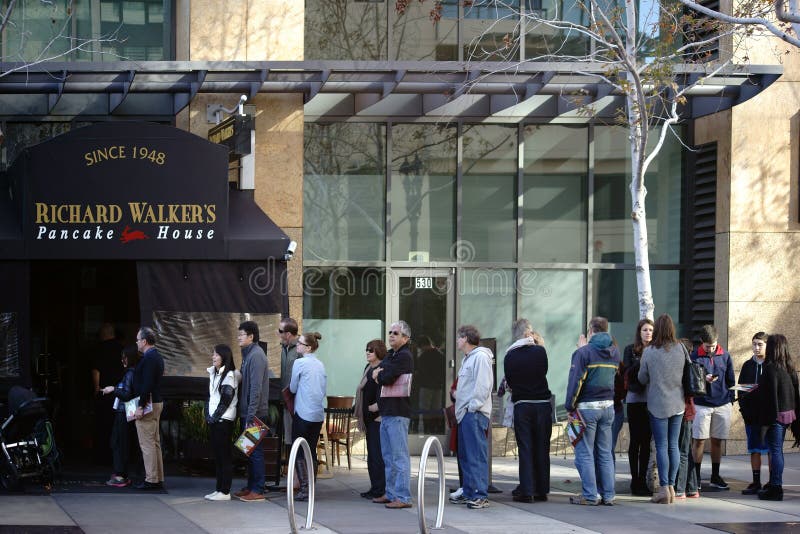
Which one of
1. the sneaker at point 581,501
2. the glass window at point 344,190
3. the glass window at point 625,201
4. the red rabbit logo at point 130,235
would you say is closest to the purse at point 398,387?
the sneaker at point 581,501

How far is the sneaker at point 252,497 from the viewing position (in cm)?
1220

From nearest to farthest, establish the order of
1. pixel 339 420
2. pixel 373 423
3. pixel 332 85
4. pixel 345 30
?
pixel 373 423 < pixel 339 420 < pixel 332 85 < pixel 345 30

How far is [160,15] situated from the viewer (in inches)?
639

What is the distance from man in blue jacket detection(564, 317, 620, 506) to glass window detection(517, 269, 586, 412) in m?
4.77

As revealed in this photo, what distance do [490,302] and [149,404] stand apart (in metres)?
5.90

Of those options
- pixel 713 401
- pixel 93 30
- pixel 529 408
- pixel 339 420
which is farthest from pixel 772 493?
pixel 93 30

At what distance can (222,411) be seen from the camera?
12094mm

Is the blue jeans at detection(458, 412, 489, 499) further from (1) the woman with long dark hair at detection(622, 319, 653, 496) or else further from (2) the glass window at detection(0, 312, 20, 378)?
(2) the glass window at detection(0, 312, 20, 378)

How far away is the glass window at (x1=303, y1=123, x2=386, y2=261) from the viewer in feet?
54.5

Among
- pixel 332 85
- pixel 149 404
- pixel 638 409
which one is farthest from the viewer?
pixel 332 85

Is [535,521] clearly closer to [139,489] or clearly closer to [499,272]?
[139,489]

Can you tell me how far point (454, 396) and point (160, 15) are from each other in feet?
24.4

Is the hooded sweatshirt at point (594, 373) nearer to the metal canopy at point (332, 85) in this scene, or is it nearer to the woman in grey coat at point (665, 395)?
the woman in grey coat at point (665, 395)

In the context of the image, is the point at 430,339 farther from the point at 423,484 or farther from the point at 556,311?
the point at 423,484
